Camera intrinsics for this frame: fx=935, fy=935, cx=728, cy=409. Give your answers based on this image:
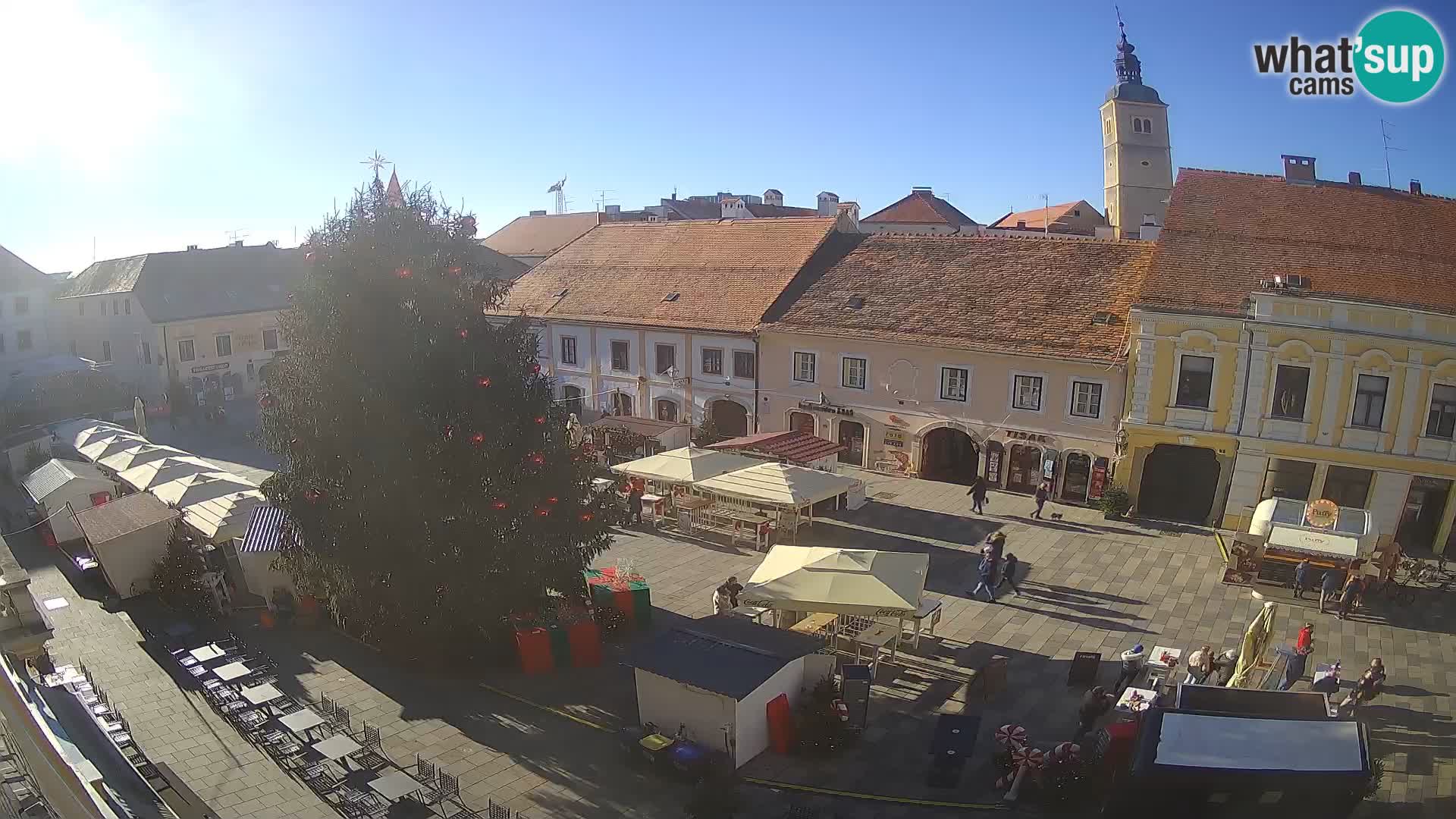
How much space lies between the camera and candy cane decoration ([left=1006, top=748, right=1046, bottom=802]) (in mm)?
12586

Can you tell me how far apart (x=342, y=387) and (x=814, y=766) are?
30.9 ft

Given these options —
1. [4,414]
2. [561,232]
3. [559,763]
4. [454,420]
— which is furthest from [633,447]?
[561,232]

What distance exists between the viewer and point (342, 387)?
15125 millimetres

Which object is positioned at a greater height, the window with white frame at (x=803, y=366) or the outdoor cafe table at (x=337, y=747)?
the window with white frame at (x=803, y=366)

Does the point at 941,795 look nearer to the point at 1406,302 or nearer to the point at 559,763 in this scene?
the point at 559,763

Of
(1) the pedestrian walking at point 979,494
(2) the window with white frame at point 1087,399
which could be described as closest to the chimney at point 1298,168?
(2) the window with white frame at point 1087,399

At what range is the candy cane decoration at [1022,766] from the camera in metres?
12.6

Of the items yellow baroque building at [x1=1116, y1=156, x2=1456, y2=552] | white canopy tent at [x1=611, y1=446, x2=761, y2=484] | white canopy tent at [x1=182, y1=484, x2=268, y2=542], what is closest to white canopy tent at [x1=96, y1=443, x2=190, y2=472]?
white canopy tent at [x1=182, y1=484, x2=268, y2=542]

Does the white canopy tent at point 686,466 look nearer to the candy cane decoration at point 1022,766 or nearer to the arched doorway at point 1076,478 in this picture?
the arched doorway at point 1076,478

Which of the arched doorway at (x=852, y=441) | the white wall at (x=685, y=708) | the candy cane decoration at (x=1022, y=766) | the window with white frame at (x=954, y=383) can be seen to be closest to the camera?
the candy cane decoration at (x=1022, y=766)

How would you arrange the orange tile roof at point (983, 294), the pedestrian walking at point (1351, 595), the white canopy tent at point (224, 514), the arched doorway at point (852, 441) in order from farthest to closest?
the arched doorway at point (852, 441) → the orange tile roof at point (983, 294) → the white canopy tent at point (224, 514) → the pedestrian walking at point (1351, 595)

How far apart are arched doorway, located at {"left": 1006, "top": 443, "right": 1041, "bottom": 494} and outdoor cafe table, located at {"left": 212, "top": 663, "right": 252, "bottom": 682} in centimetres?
2059

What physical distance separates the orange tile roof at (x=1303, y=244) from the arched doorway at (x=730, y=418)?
1384 centimetres

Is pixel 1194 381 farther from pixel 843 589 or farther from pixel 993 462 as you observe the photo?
pixel 843 589
